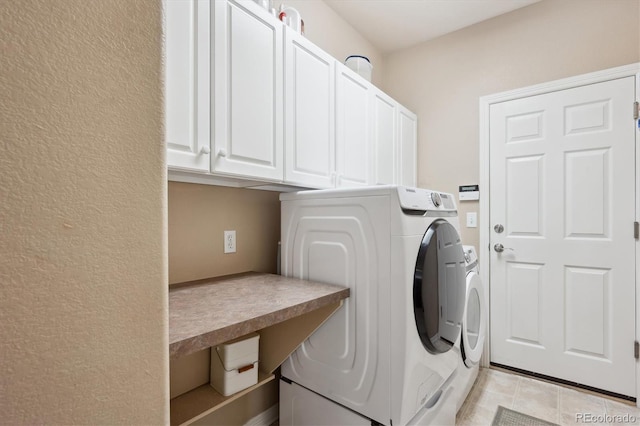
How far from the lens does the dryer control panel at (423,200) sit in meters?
1.32

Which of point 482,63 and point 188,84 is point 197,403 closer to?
point 188,84

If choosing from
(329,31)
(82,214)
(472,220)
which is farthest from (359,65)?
(82,214)

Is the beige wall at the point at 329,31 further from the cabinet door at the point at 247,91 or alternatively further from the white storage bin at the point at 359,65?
the cabinet door at the point at 247,91

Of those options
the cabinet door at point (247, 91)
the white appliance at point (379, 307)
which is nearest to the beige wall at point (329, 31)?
the cabinet door at point (247, 91)

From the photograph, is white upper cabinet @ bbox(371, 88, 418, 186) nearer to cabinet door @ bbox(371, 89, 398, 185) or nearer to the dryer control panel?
cabinet door @ bbox(371, 89, 398, 185)

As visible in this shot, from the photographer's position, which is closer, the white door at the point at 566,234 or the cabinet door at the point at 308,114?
the cabinet door at the point at 308,114

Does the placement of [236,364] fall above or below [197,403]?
above

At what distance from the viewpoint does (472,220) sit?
2.73 metres

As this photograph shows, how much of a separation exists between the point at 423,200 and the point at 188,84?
1.09m

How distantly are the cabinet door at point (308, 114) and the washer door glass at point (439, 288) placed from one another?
0.70 meters

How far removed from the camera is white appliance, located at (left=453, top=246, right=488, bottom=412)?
1.83m

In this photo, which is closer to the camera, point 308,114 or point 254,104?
point 254,104

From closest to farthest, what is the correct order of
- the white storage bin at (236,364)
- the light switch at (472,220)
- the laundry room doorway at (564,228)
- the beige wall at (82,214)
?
1. the beige wall at (82,214)
2. the white storage bin at (236,364)
3. the laundry room doorway at (564,228)
4. the light switch at (472,220)

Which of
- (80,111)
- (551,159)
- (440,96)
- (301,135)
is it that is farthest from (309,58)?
(551,159)
